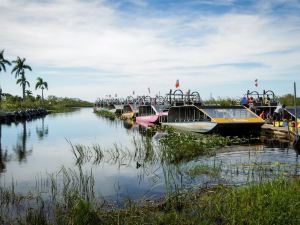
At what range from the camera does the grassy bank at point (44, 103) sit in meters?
81.2

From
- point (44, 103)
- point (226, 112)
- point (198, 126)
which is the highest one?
point (44, 103)

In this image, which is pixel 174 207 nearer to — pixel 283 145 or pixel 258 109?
pixel 283 145

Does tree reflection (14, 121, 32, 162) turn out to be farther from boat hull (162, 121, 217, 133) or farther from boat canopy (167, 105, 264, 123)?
boat canopy (167, 105, 264, 123)

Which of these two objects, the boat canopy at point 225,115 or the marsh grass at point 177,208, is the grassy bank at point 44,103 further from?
the marsh grass at point 177,208

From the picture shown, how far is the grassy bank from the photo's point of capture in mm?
81169

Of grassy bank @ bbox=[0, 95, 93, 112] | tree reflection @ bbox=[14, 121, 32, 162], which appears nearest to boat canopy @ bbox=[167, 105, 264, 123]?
tree reflection @ bbox=[14, 121, 32, 162]

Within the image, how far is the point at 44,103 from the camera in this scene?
4535 inches

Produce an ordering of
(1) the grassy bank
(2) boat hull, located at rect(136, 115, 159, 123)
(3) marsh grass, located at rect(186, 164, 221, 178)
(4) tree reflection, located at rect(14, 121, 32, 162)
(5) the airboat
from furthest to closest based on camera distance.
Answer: (1) the grassy bank
(2) boat hull, located at rect(136, 115, 159, 123)
(5) the airboat
(4) tree reflection, located at rect(14, 121, 32, 162)
(3) marsh grass, located at rect(186, 164, 221, 178)

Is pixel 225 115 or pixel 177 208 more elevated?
pixel 225 115

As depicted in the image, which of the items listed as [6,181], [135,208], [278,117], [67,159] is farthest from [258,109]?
[135,208]

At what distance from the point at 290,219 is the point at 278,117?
2607cm

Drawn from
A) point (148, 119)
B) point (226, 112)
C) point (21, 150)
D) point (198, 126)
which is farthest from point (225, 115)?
point (148, 119)

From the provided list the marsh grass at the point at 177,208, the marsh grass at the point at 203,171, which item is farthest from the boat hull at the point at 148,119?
the marsh grass at the point at 177,208

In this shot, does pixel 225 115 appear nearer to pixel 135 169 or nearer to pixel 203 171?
pixel 135 169
